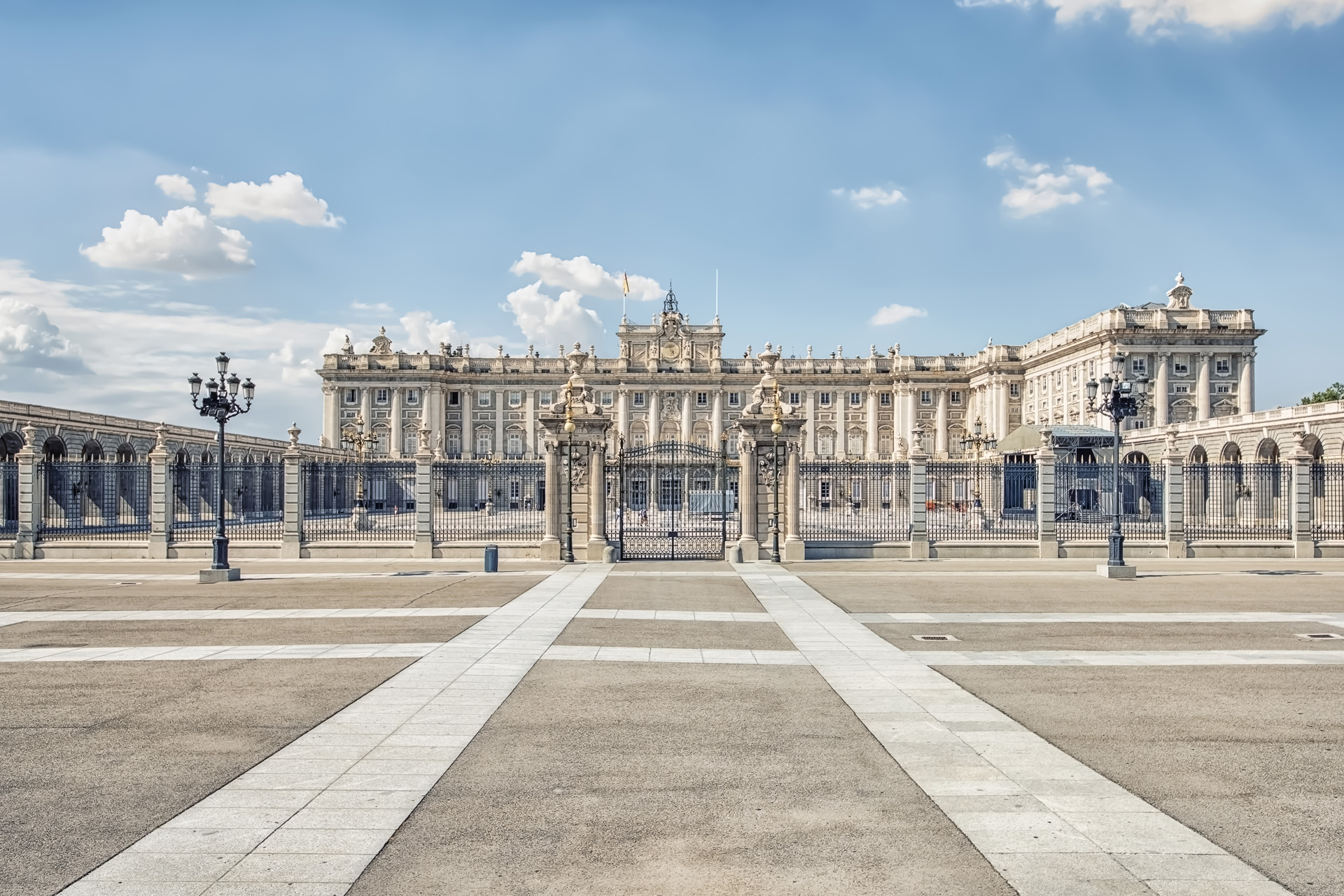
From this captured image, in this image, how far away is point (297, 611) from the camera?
17.0m

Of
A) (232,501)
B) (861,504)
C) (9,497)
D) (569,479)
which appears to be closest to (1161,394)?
(861,504)

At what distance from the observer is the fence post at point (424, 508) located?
28.4m

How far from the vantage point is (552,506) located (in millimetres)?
27781

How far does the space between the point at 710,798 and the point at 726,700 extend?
322 centimetres

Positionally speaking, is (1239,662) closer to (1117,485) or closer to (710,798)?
(710,798)

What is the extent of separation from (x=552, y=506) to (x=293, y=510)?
846 centimetres

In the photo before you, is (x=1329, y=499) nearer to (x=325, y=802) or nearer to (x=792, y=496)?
(x=792, y=496)

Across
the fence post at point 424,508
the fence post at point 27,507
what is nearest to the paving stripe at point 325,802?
the fence post at point 424,508

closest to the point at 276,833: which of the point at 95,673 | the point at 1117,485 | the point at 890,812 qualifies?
the point at 890,812

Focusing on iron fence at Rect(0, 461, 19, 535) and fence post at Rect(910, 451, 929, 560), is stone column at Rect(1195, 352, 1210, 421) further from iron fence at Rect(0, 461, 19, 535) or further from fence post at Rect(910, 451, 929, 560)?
iron fence at Rect(0, 461, 19, 535)

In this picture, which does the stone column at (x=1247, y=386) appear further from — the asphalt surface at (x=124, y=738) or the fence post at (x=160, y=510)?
the asphalt surface at (x=124, y=738)

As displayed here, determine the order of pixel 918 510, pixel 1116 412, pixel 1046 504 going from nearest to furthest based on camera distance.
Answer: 1. pixel 1116 412
2. pixel 918 510
3. pixel 1046 504

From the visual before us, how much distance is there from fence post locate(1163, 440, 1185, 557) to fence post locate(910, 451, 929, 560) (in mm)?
7942

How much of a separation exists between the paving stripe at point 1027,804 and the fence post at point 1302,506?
24.6 m
